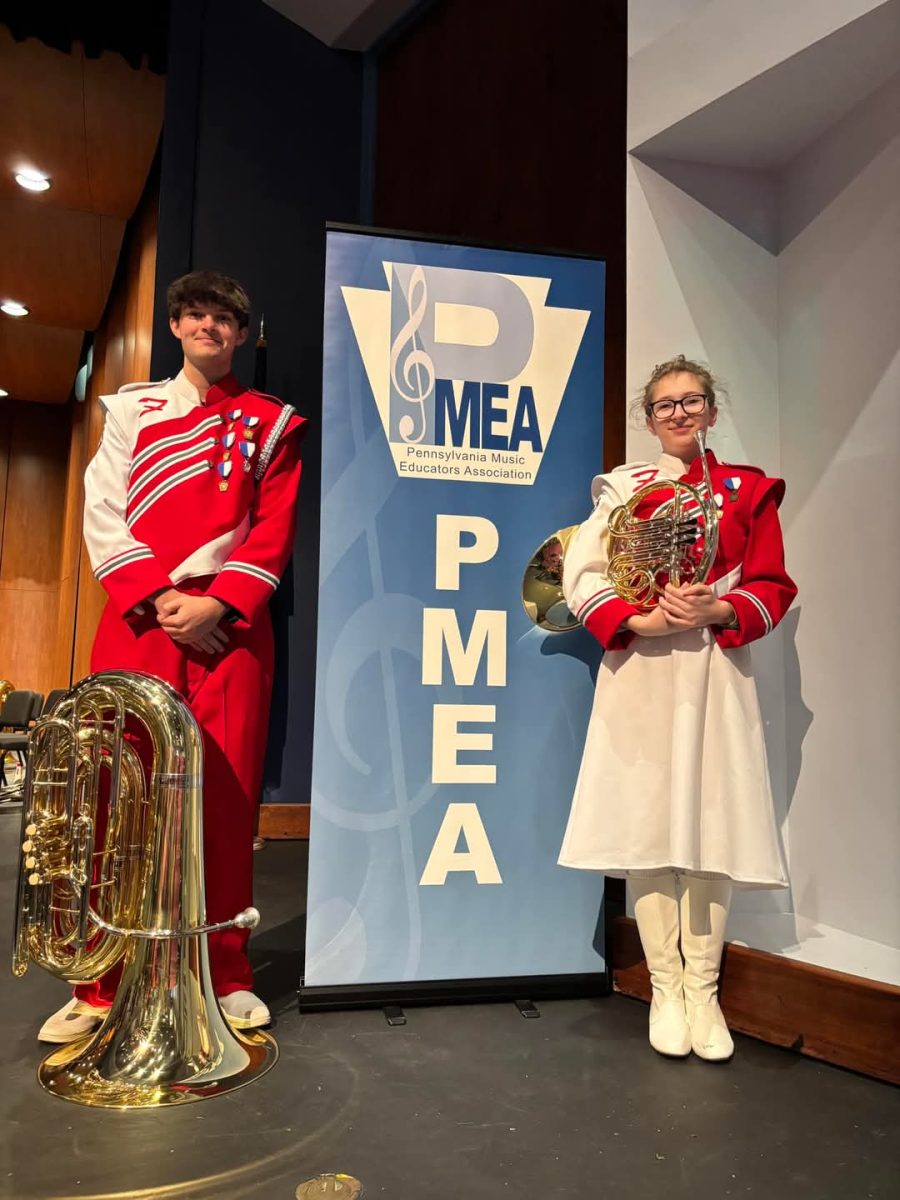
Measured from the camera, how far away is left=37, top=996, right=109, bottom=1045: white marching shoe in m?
2.04

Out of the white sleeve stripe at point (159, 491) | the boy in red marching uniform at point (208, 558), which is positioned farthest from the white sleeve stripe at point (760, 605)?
the white sleeve stripe at point (159, 491)

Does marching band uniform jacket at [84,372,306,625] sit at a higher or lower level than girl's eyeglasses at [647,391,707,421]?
lower

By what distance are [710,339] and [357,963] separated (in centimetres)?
203

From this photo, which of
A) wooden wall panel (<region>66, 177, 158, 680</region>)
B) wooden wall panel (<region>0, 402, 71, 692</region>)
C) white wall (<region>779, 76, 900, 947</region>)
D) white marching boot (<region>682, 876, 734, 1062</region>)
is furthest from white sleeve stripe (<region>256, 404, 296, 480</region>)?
wooden wall panel (<region>0, 402, 71, 692</region>)

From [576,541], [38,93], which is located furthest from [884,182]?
[38,93]

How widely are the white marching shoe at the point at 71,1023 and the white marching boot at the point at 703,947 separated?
51.3 inches

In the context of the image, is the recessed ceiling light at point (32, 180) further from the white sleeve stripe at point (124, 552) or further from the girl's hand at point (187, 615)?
the girl's hand at point (187, 615)

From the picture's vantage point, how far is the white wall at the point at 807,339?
8.16 feet

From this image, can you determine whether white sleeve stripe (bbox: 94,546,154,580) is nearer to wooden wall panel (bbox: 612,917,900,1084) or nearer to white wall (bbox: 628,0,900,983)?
white wall (bbox: 628,0,900,983)

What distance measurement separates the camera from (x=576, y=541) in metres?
2.30

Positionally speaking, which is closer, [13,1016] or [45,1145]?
[45,1145]

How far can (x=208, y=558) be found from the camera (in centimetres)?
222

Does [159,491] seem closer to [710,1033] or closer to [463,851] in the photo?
[463,851]

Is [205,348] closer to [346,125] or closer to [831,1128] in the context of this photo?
[831,1128]
